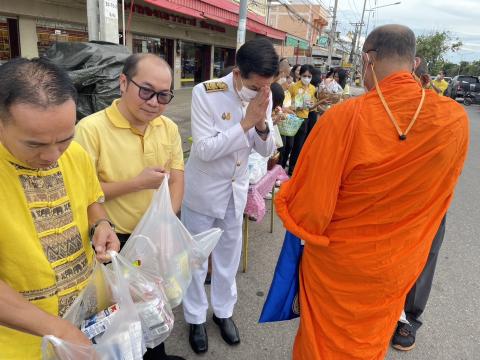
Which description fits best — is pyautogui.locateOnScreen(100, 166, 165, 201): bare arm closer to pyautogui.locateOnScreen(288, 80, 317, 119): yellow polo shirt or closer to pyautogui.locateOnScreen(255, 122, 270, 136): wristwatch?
pyautogui.locateOnScreen(255, 122, 270, 136): wristwatch

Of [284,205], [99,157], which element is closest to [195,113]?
[99,157]

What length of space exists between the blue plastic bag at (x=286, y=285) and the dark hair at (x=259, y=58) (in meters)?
0.80

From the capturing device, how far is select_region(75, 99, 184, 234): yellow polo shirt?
1446 millimetres

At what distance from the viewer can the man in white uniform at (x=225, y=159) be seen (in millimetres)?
1723

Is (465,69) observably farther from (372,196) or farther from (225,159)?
(372,196)

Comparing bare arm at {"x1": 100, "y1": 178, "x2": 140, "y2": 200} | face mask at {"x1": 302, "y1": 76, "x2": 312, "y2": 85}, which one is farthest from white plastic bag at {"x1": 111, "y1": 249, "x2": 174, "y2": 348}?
face mask at {"x1": 302, "y1": 76, "x2": 312, "y2": 85}

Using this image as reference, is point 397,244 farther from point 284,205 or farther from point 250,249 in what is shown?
point 250,249

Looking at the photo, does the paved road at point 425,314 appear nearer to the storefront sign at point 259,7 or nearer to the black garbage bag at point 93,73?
the black garbage bag at point 93,73

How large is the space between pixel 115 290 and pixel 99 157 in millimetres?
605

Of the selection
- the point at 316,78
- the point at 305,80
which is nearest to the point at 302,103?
the point at 305,80

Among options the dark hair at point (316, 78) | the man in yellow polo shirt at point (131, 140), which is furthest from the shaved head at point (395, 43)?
the dark hair at point (316, 78)

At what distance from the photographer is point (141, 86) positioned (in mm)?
1413

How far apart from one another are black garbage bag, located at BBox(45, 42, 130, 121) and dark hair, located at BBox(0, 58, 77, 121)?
1.89m

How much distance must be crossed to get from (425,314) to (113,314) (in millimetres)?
2408
